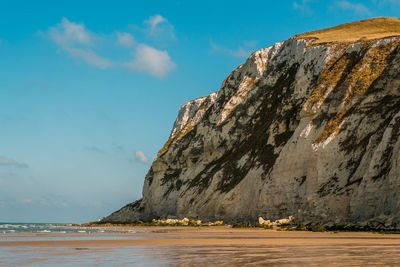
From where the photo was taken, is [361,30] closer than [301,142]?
No

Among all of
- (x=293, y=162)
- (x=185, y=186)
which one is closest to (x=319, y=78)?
(x=293, y=162)

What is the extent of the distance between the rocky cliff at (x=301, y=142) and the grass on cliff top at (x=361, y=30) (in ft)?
1.08

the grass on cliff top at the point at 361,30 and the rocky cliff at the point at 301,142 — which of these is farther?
the grass on cliff top at the point at 361,30

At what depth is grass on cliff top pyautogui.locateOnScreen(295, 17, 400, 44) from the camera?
62.2 m

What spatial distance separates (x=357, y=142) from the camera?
137 feet

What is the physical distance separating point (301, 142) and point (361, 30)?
31.8 meters

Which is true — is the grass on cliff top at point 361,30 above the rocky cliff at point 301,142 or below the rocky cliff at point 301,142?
above

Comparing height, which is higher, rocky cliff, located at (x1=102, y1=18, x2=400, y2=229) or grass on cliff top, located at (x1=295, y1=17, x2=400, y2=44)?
grass on cliff top, located at (x1=295, y1=17, x2=400, y2=44)

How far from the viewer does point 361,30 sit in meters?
70.5

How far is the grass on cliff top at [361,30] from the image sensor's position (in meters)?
62.2

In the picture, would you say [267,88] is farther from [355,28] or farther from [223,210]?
[223,210]

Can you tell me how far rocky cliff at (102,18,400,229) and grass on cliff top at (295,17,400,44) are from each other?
0.33 meters

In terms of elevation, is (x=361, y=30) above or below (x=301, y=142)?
above

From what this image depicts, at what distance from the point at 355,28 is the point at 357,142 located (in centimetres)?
3748
